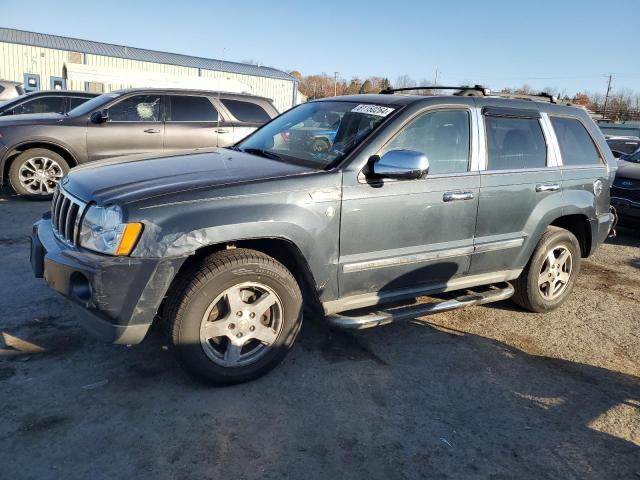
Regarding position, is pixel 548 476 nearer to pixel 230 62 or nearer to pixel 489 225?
pixel 489 225

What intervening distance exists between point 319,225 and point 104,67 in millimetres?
22642

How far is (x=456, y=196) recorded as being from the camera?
3.72m

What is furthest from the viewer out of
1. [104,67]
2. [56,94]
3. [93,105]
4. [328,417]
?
[104,67]

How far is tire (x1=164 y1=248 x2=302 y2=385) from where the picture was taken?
2912mm

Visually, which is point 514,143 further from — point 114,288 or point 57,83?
point 57,83

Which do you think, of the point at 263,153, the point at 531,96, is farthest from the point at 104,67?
the point at 531,96

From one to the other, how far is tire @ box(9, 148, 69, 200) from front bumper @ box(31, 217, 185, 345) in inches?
222

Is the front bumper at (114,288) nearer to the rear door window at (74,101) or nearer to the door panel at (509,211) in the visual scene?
the door panel at (509,211)

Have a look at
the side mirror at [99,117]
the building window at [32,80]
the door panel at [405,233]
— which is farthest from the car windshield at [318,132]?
the building window at [32,80]

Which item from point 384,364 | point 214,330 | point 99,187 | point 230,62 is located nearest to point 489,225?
point 384,364

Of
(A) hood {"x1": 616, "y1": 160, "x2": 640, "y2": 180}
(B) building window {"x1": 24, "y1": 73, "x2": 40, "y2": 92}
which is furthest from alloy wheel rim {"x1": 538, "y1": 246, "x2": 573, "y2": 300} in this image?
(B) building window {"x1": 24, "y1": 73, "x2": 40, "y2": 92}

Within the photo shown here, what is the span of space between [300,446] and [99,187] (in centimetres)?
186

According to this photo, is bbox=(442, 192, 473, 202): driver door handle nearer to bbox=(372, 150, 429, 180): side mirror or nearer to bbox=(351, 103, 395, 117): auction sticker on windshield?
bbox=(372, 150, 429, 180): side mirror

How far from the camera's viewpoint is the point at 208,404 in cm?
296
